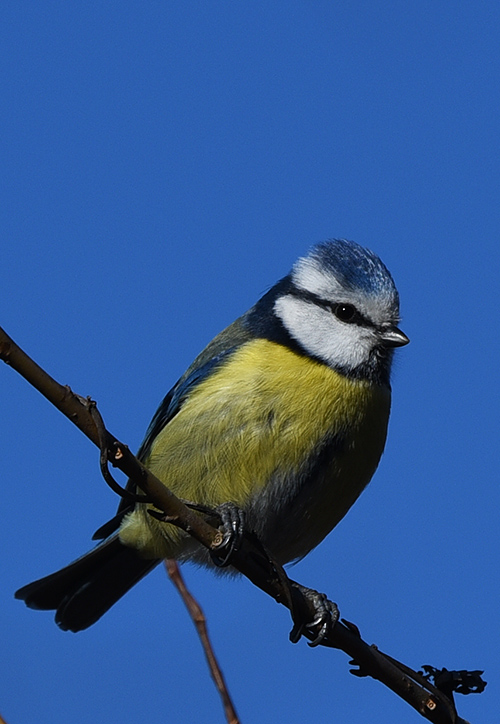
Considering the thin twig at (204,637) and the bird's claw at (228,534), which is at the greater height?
the bird's claw at (228,534)

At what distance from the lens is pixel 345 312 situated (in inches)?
151

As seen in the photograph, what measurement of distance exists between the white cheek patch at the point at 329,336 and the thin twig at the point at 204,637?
1286 millimetres

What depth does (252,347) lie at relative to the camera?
374cm

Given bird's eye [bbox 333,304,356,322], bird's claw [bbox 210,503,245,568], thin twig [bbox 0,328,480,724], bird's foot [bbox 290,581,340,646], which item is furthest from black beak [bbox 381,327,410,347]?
thin twig [bbox 0,328,480,724]

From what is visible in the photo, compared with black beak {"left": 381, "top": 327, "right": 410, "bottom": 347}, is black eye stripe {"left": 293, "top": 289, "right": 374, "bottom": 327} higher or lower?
higher

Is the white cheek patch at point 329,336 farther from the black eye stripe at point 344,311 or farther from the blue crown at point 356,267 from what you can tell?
Answer: the blue crown at point 356,267

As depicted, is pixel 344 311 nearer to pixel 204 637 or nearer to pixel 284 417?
pixel 284 417

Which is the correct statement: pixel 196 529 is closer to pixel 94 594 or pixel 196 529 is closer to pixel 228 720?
pixel 228 720

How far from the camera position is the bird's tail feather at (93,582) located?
14.0 ft

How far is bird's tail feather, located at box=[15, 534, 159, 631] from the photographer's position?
4.27 meters

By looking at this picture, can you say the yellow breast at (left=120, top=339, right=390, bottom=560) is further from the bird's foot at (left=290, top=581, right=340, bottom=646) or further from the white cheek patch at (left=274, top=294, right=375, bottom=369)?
the bird's foot at (left=290, top=581, right=340, bottom=646)

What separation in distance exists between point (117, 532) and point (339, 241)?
5.21ft

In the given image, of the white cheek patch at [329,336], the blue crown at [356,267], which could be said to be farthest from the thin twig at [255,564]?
the blue crown at [356,267]

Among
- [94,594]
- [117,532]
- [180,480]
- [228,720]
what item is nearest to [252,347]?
[180,480]
